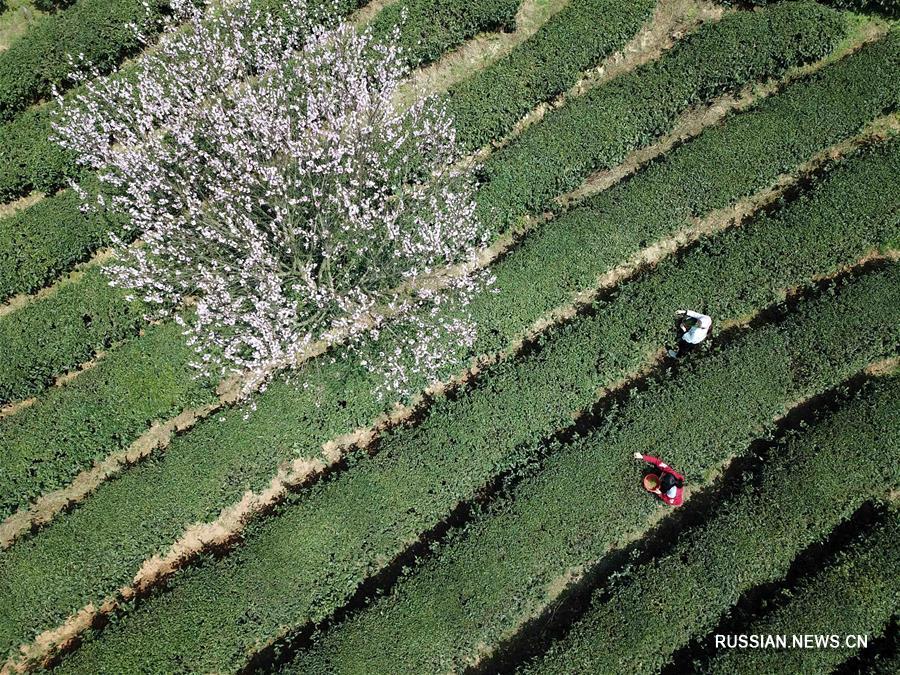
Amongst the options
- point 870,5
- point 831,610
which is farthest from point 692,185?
point 831,610

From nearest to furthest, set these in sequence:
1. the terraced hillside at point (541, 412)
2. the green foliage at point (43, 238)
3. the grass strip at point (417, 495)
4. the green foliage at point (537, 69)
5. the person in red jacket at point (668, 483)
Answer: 1. the grass strip at point (417, 495)
2. the terraced hillside at point (541, 412)
3. the person in red jacket at point (668, 483)
4. the green foliage at point (43, 238)
5. the green foliage at point (537, 69)

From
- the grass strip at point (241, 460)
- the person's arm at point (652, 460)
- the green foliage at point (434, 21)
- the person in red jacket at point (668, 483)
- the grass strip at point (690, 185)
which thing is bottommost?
the person in red jacket at point (668, 483)

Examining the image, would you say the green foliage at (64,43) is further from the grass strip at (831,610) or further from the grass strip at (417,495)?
the grass strip at (831,610)

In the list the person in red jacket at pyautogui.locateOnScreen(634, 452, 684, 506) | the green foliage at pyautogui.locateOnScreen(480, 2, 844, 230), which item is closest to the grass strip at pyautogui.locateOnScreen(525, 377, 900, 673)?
the person in red jacket at pyautogui.locateOnScreen(634, 452, 684, 506)

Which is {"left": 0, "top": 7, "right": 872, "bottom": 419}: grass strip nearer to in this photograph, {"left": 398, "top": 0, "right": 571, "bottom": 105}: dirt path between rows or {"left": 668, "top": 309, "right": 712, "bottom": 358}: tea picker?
{"left": 668, "top": 309, "right": 712, "bottom": 358}: tea picker

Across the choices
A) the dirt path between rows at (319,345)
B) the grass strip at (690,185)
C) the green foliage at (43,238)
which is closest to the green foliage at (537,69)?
the dirt path between rows at (319,345)

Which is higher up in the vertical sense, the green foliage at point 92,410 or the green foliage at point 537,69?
the green foliage at point 537,69

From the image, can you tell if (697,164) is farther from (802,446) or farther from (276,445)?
(276,445)
